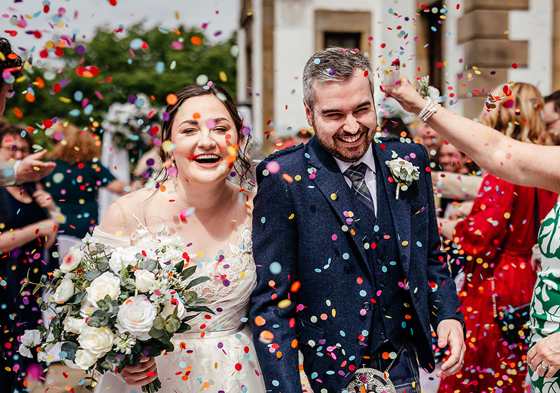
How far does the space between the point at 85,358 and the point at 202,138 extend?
1.01 m

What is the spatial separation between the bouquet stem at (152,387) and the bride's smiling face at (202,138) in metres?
0.87

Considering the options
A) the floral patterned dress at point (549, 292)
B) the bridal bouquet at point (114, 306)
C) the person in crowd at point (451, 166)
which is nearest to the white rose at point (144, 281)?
the bridal bouquet at point (114, 306)

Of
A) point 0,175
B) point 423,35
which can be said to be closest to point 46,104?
point 423,35

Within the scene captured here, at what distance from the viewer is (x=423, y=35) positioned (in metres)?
9.48

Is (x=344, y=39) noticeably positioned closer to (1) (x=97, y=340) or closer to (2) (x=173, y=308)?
(2) (x=173, y=308)

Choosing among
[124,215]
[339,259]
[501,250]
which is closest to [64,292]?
[124,215]

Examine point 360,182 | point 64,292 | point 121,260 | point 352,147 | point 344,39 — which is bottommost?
point 64,292

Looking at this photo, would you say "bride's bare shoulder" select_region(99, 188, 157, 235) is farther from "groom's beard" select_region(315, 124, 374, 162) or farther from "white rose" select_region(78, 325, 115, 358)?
"groom's beard" select_region(315, 124, 374, 162)

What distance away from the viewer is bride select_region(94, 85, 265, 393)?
7.66ft

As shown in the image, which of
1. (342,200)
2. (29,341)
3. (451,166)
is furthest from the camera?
(451,166)

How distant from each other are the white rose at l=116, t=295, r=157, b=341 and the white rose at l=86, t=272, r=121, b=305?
0.06 meters

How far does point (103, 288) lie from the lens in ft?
6.37

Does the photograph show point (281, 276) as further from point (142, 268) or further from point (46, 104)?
point (46, 104)

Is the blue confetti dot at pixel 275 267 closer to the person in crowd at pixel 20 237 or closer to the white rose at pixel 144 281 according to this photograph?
the white rose at pixel 144 281
